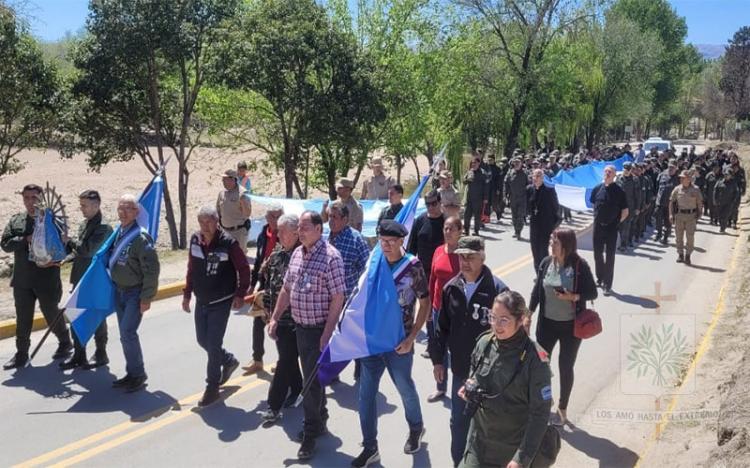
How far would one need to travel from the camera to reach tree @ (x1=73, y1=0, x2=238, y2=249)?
562 inches

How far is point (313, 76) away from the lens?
15.9 metres

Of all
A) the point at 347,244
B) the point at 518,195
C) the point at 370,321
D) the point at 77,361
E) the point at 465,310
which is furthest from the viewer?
the point at 518,195

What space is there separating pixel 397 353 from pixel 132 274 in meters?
2.81

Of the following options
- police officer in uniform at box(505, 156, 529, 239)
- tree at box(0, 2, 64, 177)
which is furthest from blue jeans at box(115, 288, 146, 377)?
police officer in uniform at box(505, 156, 529, 239)

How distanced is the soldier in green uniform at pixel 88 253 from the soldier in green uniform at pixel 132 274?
63 cm

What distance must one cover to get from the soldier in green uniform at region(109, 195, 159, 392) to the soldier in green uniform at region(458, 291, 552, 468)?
371cm

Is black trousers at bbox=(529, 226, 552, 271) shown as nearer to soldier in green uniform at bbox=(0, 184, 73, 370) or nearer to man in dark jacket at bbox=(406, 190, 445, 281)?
man in dark jacket at bbox=(406, 190, 445, 281)

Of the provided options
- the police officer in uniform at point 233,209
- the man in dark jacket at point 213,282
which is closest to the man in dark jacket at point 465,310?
the man in dark jacket at point 213,282

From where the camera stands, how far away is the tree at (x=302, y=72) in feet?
48.9

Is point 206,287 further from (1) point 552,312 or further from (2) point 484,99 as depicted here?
(2) point 484,99

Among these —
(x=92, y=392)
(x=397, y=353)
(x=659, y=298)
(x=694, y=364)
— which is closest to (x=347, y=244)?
(x=397, y=353)

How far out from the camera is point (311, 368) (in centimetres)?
556

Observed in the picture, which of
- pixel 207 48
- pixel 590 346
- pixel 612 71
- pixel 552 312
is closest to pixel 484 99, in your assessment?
pixel 207 48

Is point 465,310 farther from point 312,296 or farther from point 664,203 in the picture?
point 664,203
